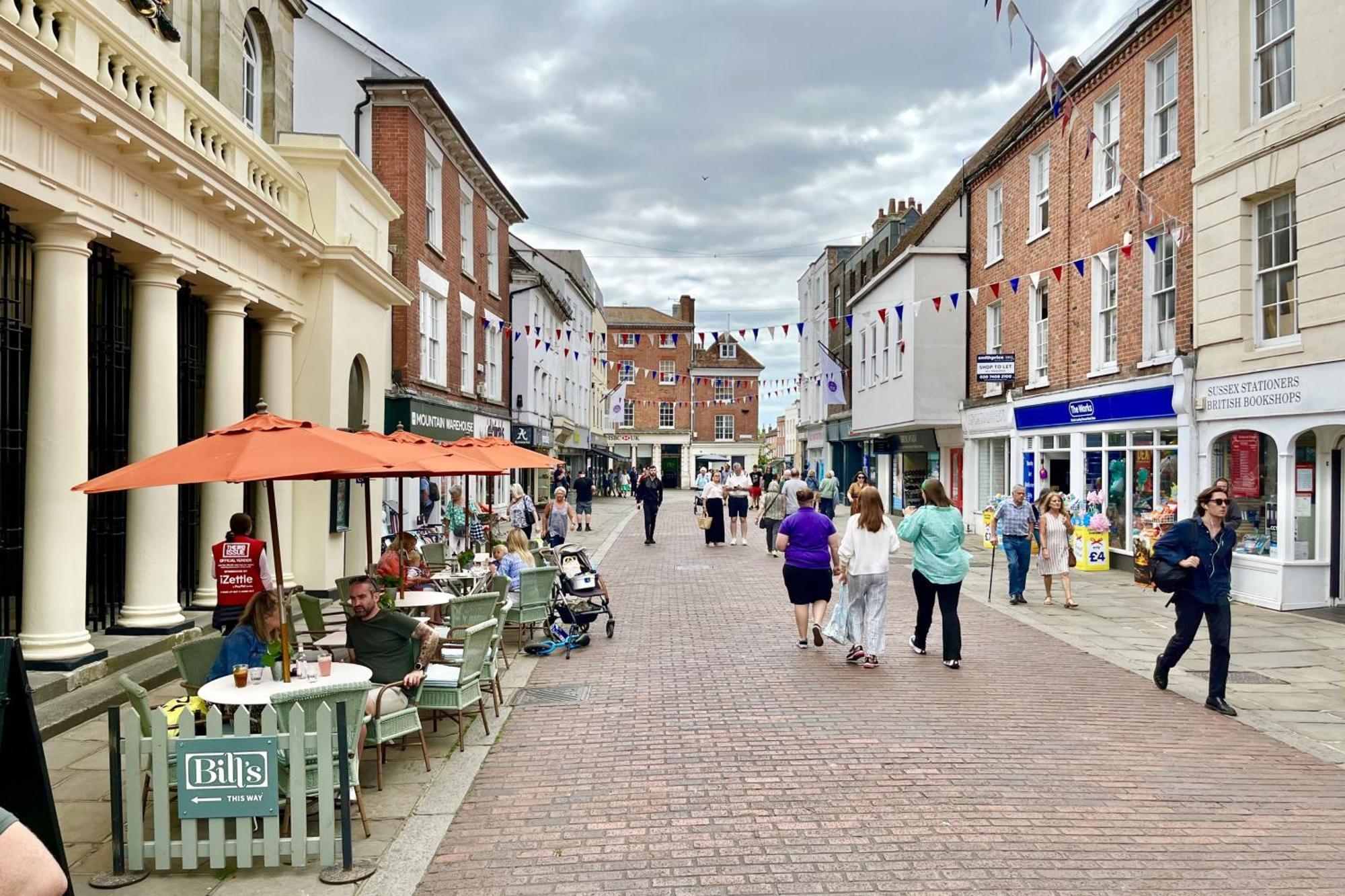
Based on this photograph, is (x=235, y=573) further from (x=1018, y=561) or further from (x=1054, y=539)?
(x=1054, y=539)

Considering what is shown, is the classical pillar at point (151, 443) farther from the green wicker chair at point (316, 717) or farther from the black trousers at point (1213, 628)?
the black trousers at point (1213, 628)

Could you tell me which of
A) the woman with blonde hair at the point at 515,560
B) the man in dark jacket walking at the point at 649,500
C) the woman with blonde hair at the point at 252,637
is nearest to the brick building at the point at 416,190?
the man in dark jacket walking at the point at 649,500

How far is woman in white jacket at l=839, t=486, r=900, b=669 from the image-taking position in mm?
8883

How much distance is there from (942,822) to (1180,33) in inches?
574

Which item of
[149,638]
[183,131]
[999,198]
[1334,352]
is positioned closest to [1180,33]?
[1334,352]

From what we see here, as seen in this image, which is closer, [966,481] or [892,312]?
A: [966,481]

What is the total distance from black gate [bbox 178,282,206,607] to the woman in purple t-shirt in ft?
23.9

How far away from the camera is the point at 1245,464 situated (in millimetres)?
13367

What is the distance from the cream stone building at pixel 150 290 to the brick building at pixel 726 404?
5902cm

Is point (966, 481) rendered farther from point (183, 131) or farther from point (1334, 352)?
point (183, 131)

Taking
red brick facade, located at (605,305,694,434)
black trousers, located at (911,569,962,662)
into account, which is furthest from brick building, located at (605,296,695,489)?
black trousers, located at (911,569,962,662)

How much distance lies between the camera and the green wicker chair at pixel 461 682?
21.1 ft

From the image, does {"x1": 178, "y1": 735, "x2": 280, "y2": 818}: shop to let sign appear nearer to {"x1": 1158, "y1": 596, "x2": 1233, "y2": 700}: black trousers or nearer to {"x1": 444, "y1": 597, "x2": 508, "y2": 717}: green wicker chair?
{"x1": 444, "y1": 597, "x2": 508, "y2": 717}: green wicker chair

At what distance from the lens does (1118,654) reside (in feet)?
32.1
